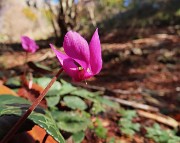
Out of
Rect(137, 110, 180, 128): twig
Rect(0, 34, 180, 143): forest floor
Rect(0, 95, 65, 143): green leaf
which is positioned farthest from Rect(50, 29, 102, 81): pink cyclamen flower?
Rect(137, 110, 180, 128): twig

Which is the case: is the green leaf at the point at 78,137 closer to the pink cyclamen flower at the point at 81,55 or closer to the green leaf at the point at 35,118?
the green leaf at the point at 35,118

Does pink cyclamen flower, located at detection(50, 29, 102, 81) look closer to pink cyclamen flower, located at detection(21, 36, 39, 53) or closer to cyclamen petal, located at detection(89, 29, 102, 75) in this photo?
cyclamen petal, located at detection(89, 29, 102, 75)

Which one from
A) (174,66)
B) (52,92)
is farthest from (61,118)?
(174,66)

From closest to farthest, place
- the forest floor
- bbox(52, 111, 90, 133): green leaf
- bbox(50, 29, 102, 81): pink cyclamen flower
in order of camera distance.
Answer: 1. bbox(50, 29, 102, 81): pink cyclamen flower
2. bbox(52, 111, 90, 133): green leaf
3. the forest floor

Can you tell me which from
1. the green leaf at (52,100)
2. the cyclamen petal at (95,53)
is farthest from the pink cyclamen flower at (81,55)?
the green leaf at (52,100)

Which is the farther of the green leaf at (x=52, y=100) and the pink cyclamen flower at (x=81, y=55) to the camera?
the green leaf at (x=52, y=100)

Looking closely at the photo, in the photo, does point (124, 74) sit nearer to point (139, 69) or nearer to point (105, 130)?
point (139, 69)
